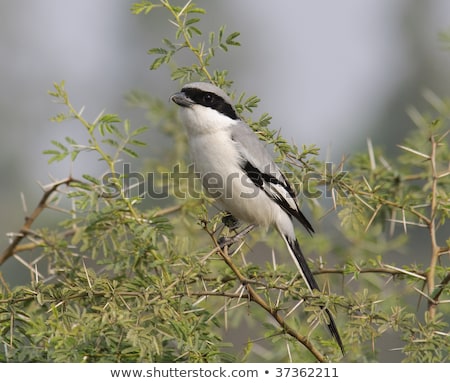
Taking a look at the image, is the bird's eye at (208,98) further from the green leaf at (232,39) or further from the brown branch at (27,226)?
the brown branch at (27,226)

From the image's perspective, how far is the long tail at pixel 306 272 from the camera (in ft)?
8.15

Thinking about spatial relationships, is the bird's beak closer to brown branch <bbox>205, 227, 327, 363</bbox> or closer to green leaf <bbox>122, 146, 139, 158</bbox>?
green leaf <bbox>122, 146, 139, 158</bbox>

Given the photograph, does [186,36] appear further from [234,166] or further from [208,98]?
[234,166]

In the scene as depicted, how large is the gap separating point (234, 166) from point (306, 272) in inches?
26.9

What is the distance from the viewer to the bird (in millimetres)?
3307

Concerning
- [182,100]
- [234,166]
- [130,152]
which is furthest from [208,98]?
[130,152]

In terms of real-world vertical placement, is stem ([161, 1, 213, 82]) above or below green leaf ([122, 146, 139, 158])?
above

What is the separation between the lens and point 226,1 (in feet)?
62.0

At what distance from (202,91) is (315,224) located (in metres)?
0.91

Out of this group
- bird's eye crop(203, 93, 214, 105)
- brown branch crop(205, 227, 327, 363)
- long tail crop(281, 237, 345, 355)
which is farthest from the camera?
bird's eye crop(203, 93, 214, 105)

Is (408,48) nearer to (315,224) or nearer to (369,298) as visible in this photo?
(315,224)

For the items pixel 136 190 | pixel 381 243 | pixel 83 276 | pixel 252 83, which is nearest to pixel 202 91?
pixel 136 190

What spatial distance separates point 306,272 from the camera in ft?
9.71

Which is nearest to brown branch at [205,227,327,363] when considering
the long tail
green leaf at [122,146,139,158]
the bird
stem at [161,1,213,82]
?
the long tail
